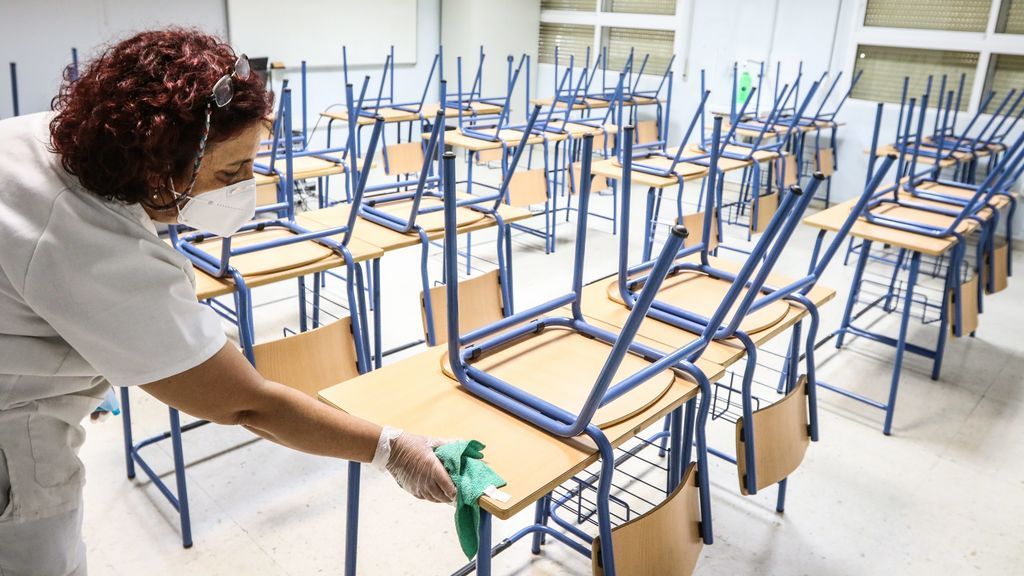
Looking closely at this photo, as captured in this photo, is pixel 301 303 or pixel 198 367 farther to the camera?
pixel 301 303

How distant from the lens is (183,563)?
2.01 m

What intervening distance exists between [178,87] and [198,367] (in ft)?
1.25

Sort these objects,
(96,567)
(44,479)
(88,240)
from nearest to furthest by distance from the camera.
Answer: (88,240) → (44,479) → (96,567)

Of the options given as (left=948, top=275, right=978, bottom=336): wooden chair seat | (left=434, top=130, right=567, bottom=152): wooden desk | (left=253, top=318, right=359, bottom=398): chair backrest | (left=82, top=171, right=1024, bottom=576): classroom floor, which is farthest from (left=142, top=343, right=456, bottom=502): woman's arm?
(left=434, top=130, right=567, bottom=152): wooden desk

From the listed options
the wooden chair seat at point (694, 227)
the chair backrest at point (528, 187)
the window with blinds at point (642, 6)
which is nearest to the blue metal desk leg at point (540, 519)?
the wooden chair seat at point (694, 227)

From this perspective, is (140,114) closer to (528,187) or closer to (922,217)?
(922,217)

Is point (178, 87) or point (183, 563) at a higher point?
point (178, 87)

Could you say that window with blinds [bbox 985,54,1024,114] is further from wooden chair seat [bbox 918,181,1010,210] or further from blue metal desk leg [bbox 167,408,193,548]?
blue metal desk leg [bbox 167,408,193,548]

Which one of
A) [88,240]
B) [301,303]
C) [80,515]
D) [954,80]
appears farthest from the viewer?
[954,80]

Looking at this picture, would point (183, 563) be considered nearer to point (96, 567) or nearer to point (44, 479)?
point (96, 567)

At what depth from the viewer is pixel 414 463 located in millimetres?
1157

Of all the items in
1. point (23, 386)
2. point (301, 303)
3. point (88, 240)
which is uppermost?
point (88, 240)

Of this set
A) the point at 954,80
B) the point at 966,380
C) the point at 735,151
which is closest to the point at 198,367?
the point at 966,380

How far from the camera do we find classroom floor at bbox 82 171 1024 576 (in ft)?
6.77
